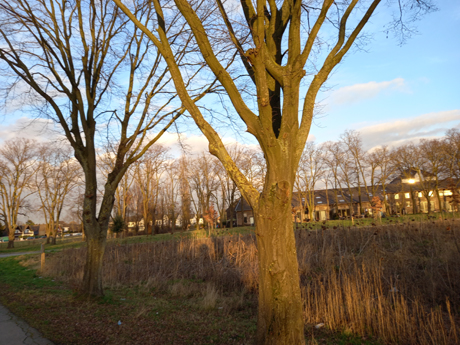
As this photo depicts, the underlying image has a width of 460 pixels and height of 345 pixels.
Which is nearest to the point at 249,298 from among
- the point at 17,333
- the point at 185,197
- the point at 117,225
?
the point at 17,333

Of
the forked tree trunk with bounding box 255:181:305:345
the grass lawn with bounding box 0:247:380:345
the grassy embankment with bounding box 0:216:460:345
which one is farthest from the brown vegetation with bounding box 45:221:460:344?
the forked tree trunk with bounding box 255:181:305:345

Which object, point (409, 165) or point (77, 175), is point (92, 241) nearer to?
point (77, 175)

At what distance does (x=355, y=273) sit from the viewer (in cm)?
668

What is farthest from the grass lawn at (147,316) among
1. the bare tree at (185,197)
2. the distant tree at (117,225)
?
the bare tree at (185,197)

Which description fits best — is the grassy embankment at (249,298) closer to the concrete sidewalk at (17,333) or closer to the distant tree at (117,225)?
the concrete sidewalk at (17,333)

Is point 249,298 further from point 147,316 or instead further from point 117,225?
point 117,225

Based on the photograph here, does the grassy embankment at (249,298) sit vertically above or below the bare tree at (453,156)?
below

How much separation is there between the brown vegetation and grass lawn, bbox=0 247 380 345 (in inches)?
13.9

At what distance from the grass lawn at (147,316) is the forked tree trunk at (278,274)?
1.11m

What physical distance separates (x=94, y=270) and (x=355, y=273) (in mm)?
6126

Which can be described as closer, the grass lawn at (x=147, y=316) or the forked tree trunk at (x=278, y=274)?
the forked tree trunk at (x=278, y=274)

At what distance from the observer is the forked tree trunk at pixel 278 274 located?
3.38 metres

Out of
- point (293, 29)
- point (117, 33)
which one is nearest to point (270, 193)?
point (293, 29)

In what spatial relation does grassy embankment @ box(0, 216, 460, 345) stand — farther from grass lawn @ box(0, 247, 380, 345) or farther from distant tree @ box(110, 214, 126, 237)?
distant tree @ box(110, 214, 126, 237)
